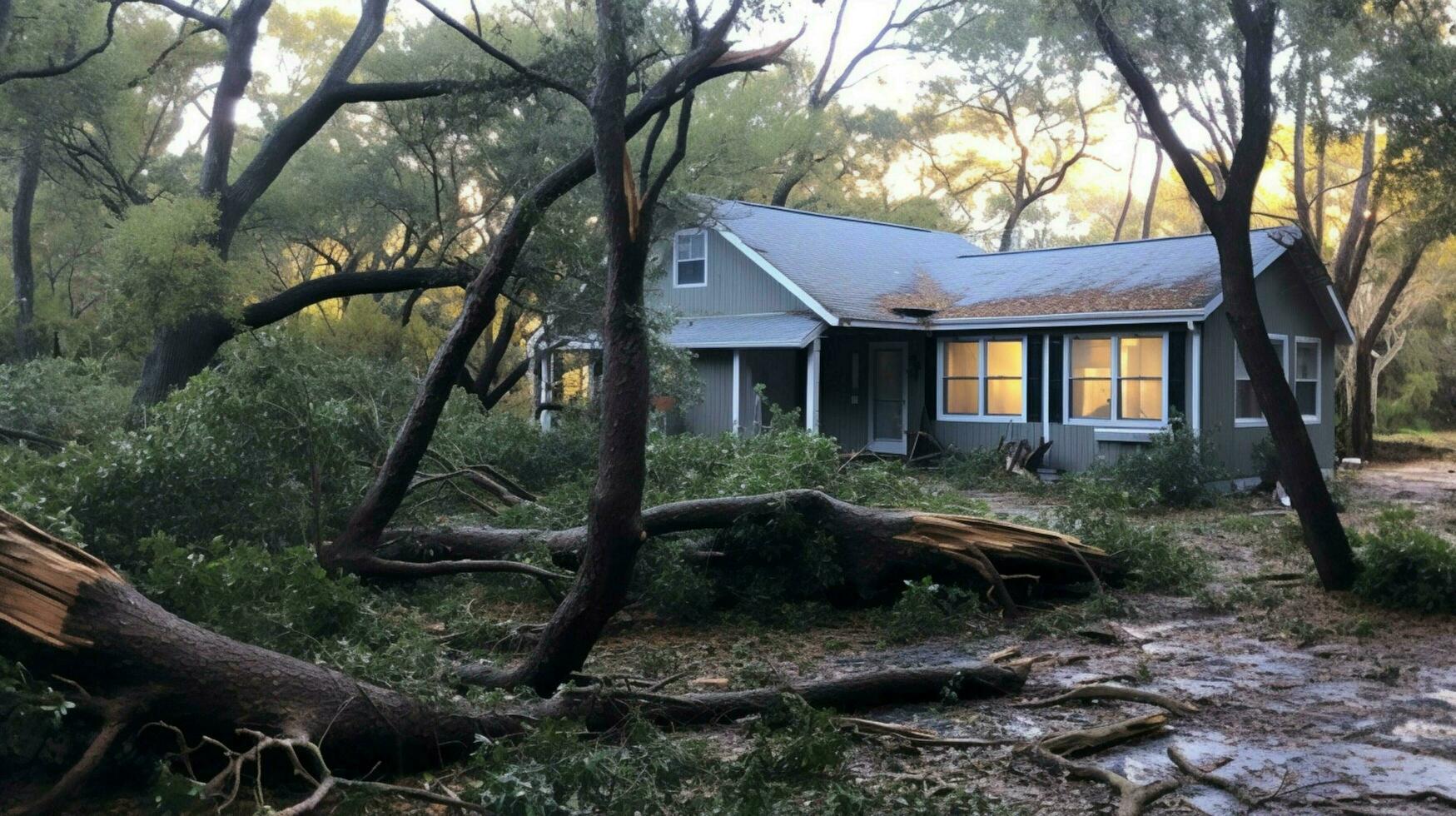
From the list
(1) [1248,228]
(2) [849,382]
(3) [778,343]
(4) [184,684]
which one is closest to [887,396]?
(2) [849,382]

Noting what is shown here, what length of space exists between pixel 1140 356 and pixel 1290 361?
3.45m

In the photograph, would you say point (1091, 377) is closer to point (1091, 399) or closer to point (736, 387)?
point (1091, 399)

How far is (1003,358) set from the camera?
21.2 metres

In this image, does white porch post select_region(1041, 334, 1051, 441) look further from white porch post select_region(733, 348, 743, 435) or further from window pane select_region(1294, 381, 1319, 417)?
white porch post select_region(733, 348, 743, 435)

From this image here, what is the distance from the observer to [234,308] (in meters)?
15.7

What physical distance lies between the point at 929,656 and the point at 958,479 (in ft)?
38.2

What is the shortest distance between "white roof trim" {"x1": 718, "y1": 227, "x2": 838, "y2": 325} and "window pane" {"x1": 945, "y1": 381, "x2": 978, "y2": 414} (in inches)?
116

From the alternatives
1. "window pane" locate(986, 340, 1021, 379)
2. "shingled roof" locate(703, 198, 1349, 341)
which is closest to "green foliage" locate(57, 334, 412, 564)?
"shingled roof" locate(703, 198, 1349, 341)

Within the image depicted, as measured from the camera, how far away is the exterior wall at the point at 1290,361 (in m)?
18.8

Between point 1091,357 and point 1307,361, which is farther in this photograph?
point 1307,361

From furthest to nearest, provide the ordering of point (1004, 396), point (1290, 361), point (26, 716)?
point (1004, 396) → point (1290, 361) → point (26, 716)

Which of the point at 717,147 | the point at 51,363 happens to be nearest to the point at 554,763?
the point at 51,363

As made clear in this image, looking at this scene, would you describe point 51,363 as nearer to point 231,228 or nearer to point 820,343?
point 231,228

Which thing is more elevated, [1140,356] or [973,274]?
[973,274]
